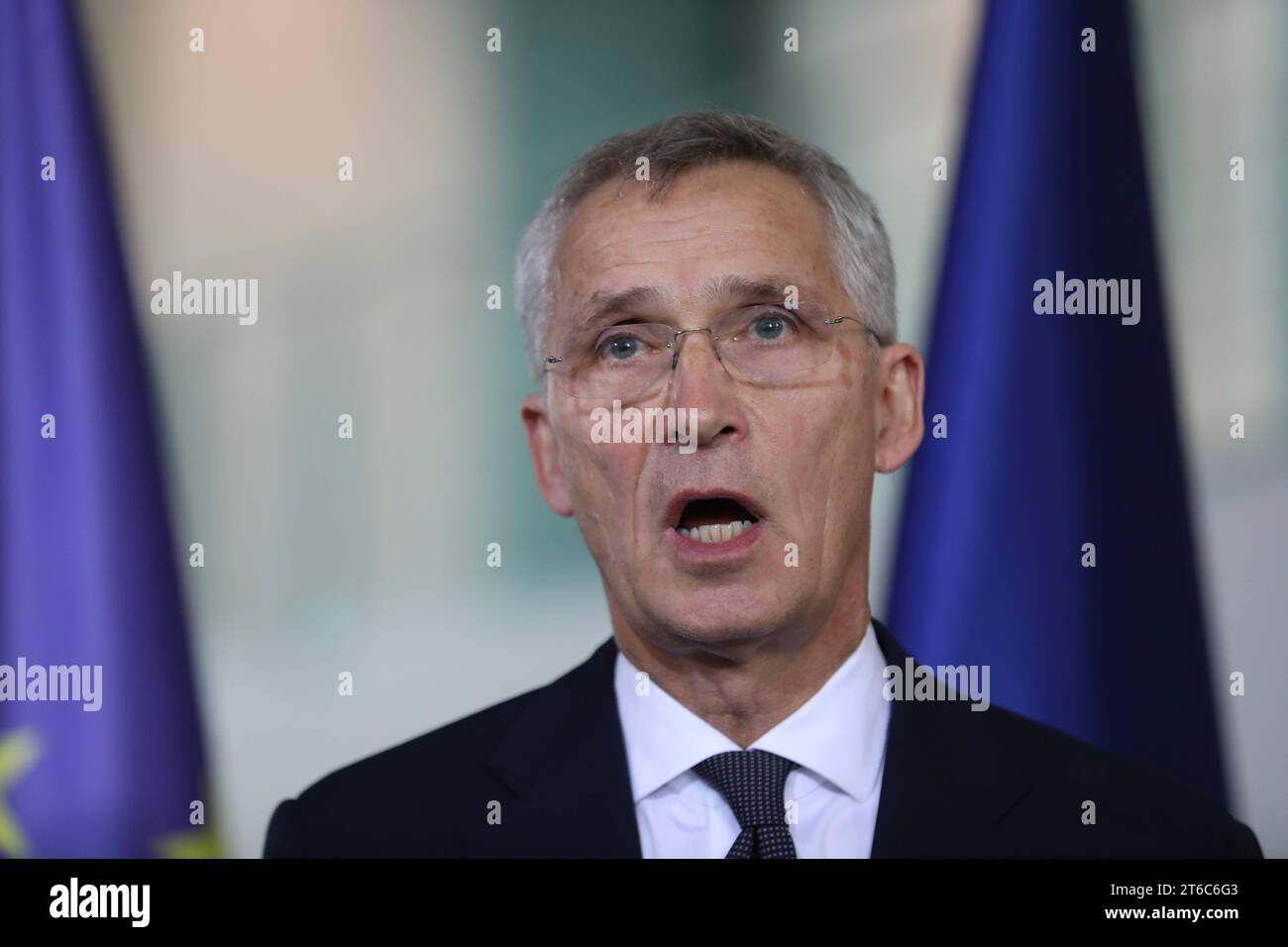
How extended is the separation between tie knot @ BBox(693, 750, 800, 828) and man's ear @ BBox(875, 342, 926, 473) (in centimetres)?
57

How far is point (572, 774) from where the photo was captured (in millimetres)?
2301

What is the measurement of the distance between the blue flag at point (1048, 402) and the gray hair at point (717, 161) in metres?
0.43

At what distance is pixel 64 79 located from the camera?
280 centimetres

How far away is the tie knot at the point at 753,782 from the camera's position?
224 centimetres

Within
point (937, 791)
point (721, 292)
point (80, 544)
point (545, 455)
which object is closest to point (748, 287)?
point (721, 292)

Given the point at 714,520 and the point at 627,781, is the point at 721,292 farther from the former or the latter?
the point at 627,781

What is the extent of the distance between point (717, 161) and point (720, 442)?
0.50 meters

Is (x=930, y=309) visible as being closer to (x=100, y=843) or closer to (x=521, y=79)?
(x=521, y=79)

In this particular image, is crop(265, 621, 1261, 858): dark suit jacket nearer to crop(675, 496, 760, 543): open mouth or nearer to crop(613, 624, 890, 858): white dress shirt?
crop(613, 624, 890, 858): white dress shirt

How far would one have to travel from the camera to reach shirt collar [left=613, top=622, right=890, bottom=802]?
2.26m

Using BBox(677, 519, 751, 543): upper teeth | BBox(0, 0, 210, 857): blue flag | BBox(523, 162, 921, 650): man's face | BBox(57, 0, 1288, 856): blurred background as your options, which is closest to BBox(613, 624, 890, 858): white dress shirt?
BBox(523, 162, 921, 650): man's face

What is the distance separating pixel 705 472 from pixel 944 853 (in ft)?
2.52

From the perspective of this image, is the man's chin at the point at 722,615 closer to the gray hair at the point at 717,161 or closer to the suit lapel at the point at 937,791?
the suit lapel at the point at 937,791
